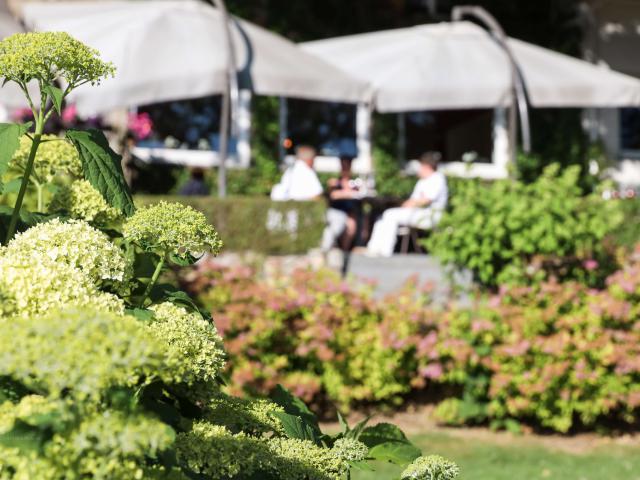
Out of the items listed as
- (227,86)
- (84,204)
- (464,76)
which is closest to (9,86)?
(227,86)

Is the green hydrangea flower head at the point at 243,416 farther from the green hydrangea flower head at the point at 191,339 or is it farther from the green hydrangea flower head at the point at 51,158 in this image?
the green hydrangea flower head at the point at 51,158

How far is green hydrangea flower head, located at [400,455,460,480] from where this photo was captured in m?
2.01

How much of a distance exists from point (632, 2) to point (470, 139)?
357 centimetres

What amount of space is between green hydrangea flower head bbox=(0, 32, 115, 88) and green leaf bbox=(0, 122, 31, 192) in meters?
0.11

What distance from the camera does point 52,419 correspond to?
1258 mm

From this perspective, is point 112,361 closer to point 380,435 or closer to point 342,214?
point 380,435

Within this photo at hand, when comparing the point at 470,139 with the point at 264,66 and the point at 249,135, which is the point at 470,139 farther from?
the point at 264,66

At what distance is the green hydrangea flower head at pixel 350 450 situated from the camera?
82.4 inches

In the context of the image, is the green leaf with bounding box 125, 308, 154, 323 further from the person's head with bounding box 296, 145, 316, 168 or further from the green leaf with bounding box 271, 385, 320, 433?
the person's head with bounding box 296, 145, 316, 168

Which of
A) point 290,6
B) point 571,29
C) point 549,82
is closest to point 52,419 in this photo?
point 549,82

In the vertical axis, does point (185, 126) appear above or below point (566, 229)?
above

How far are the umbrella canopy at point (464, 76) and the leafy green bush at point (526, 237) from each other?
14.4 feet

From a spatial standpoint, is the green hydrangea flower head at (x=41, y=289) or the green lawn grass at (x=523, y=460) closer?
the green hydrangea flower head at (x=41, y=289)

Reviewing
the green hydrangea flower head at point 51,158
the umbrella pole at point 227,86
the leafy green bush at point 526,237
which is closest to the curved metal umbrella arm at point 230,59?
the umbrella pole at point 227,86
